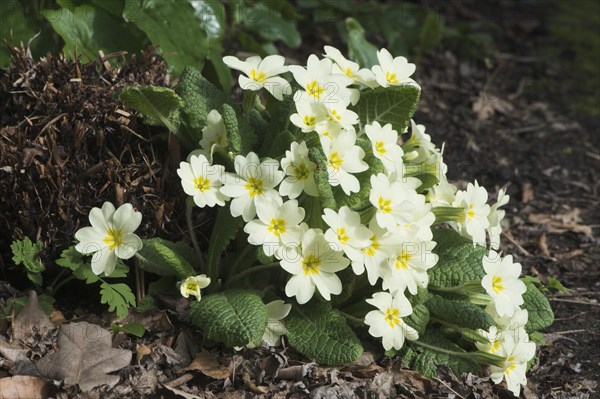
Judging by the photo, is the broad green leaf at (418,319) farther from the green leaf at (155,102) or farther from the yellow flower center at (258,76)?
the green leaf at (155,102)

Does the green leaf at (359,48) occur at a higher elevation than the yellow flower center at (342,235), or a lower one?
lower

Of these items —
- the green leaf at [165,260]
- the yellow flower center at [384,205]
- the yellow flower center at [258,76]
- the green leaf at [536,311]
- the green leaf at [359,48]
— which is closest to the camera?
the yellow flower center at [384,205]

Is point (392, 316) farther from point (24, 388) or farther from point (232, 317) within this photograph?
point (24, 388)

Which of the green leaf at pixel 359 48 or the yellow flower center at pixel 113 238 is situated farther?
the green leaf at pixel 359 48

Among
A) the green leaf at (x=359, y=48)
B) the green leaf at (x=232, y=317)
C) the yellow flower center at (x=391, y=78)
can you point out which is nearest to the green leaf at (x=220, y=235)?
the green leaf at (x=232, y=317)

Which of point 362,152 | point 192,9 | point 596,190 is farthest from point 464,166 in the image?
point 362,152

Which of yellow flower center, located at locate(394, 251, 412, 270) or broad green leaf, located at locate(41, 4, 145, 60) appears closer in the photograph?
yellow flower center, located at locate(394, 251, 412, 270)

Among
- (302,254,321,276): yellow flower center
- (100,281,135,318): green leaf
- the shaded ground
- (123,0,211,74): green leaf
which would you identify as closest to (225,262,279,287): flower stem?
(302,254,321,276): yellow flower center

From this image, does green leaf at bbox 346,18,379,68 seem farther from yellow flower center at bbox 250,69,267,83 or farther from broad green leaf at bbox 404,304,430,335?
broad green leaf at bbox 404,304,430,335
